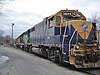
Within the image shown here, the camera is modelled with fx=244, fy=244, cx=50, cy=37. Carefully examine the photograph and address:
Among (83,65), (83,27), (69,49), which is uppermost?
(83,27)

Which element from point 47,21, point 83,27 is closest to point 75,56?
point 83,27

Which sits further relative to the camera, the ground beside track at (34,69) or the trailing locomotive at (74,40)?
the trailing locomotive at (74,40)

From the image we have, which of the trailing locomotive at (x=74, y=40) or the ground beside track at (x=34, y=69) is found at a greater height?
the trailing locomotive at (x=74, y=40)

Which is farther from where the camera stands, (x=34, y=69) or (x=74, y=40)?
(x=74, y=40)

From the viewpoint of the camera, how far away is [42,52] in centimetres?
2606

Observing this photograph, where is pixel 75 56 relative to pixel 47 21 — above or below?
below

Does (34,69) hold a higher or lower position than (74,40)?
lower

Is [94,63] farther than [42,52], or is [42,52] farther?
[42,52]

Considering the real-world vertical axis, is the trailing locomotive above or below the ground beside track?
above

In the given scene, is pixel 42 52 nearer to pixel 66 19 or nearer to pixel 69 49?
pixel 66 19

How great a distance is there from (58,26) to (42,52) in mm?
7565

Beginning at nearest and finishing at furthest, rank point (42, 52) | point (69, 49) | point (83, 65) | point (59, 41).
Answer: point (83, 65)
point (69, 49)
point (59, 41)
point (42, 52)

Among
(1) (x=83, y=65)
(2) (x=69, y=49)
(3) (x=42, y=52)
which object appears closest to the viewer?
(1) (x=83, y=65)

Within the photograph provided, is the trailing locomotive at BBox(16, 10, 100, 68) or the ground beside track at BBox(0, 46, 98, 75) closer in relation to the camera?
the ground beside track at BBox(0, 46, 98, 75)
